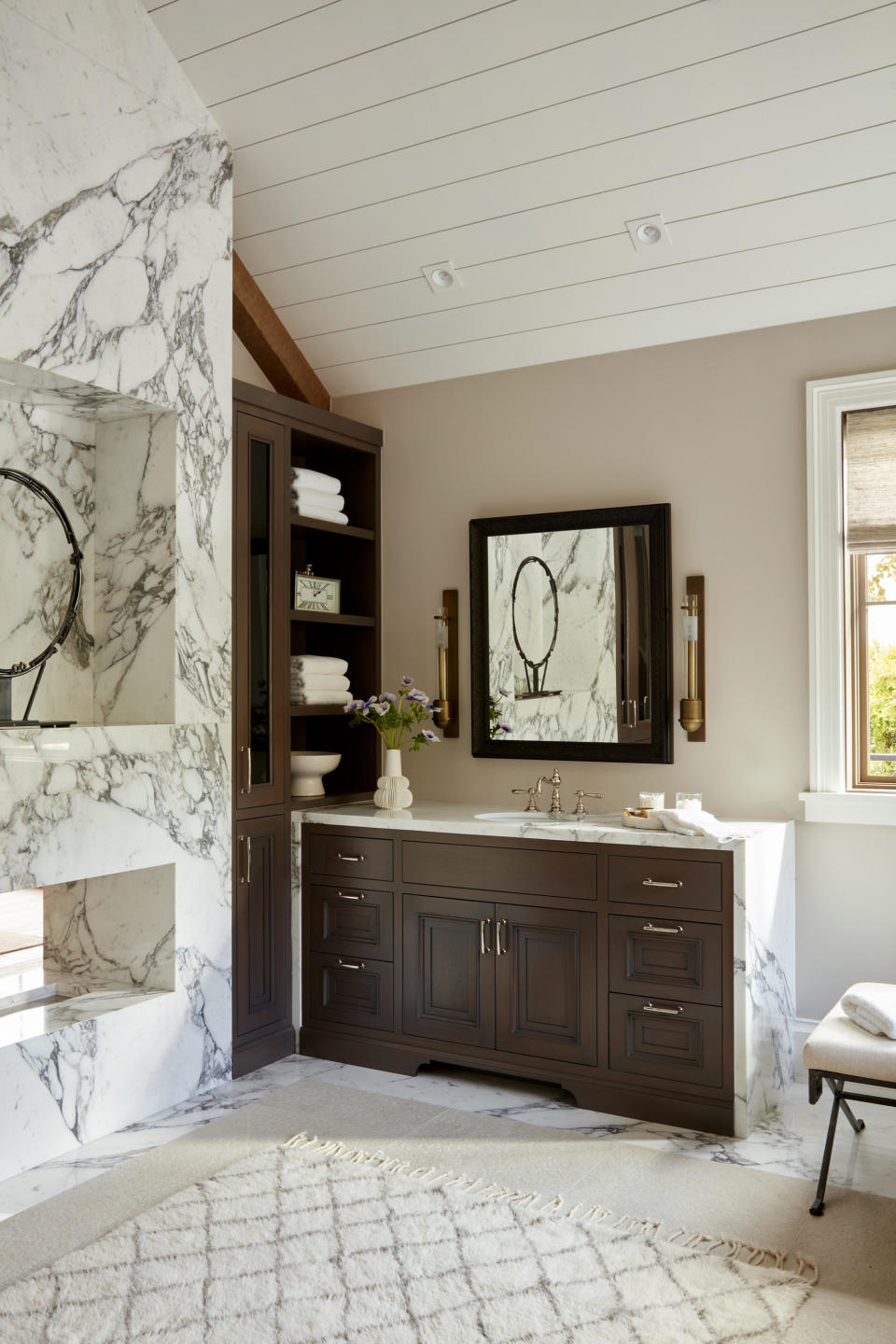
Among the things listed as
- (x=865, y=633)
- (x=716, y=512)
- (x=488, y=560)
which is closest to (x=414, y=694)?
(x=488, y=560)

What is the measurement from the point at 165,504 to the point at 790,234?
214 cm

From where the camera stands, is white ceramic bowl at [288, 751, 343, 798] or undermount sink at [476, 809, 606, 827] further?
white ceramic bowl at [288, 751, 343, 798]

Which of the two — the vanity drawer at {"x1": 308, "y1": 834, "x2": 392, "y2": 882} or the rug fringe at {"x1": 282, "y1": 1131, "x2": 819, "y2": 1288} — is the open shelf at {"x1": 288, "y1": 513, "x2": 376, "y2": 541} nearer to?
the vanity drawer at {"x1": 308, "y1": 834, "x2": 392, "y2": 882}

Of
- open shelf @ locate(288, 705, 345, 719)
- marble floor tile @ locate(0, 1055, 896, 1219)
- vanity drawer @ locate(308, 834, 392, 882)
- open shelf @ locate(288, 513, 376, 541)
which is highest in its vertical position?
open shelf @ locate(288, 513, 376, 541)

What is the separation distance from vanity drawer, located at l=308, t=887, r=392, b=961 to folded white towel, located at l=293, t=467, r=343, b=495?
58.6 inches

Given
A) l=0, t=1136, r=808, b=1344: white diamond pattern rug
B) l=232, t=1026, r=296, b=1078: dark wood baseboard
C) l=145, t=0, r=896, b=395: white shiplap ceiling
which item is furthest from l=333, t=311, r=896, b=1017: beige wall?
l=0, t=1136, r=808, b=1344: white diamond pattern rug

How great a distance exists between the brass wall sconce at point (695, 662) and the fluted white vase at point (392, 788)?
1.03 m

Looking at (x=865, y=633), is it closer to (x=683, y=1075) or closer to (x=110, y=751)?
(x=683, y=1075)

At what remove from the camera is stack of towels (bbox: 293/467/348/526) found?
13.1 feet

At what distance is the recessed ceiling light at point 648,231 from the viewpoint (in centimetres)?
342

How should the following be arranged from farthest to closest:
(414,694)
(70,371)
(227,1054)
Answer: (414,694) → (227,1054) → (70,371)

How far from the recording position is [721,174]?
3.23 metres

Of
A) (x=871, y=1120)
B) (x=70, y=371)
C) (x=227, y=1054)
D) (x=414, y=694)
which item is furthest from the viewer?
(x=414, y=694)

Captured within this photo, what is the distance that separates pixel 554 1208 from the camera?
2.63m
